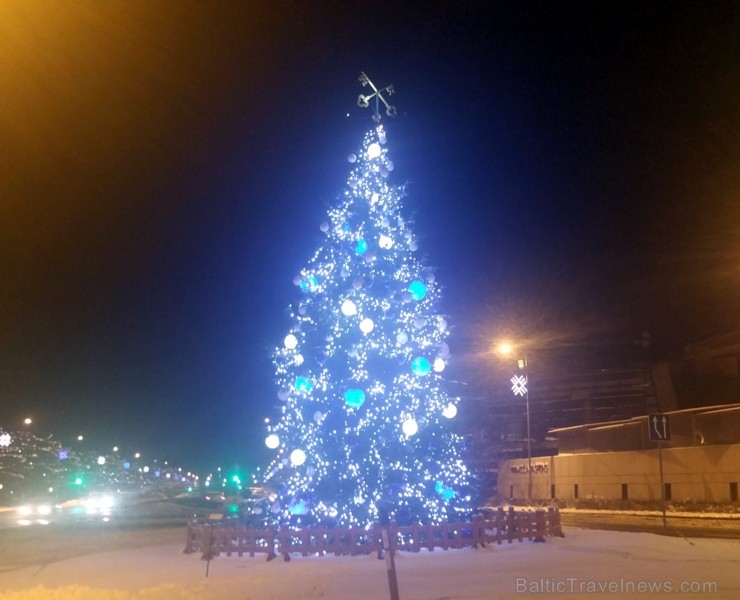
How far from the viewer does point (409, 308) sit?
1739cm

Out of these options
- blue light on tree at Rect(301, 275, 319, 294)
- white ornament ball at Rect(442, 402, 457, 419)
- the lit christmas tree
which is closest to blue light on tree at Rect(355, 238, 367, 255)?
the lit christmas tree

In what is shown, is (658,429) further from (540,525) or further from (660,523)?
(660,523)

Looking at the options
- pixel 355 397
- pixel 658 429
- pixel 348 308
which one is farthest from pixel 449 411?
pixel 658 429

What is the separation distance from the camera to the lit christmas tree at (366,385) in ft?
53.7

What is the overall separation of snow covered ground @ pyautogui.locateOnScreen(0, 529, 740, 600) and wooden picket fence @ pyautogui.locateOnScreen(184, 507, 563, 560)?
0.96 feet

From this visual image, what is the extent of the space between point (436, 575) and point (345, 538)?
3463mm

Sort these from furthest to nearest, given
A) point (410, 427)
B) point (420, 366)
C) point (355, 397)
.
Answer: point (420, 366) < point (355, 397) < point (410, 427)

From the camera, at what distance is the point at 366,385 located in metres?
16.7

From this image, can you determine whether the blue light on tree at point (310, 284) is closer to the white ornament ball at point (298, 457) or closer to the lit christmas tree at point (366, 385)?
the lit christmas tree at point (366, 385)

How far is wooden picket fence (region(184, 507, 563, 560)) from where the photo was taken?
15.3 m

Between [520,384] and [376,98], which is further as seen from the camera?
[520,384]

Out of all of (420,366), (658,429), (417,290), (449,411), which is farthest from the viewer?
(658,429)

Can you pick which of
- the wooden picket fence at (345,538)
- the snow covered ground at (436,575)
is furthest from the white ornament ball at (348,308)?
the snow covered ground at (436,575)

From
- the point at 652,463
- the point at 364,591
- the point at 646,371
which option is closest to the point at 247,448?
the point at 646,371
